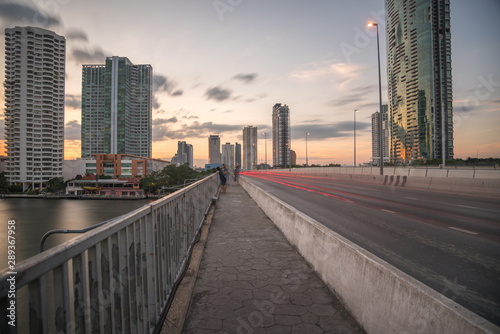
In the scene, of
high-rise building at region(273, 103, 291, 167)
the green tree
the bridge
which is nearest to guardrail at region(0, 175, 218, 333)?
the bridge

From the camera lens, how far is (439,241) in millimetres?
5742

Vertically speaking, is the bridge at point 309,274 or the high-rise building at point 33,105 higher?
the high-rise building at point 33,105

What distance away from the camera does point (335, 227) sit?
7195 millimetres

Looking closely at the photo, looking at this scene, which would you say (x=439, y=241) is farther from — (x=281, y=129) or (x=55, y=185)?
(x=55, y=185)

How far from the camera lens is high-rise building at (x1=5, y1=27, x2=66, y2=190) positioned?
14488 centimetres

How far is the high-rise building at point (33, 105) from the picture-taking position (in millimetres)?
144875

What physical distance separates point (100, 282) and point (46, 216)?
127 meters

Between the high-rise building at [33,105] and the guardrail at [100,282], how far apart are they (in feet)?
610

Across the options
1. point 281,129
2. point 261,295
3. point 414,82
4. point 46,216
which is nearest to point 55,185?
point 46,216

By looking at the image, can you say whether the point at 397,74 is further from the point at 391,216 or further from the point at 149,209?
the point at 149,209

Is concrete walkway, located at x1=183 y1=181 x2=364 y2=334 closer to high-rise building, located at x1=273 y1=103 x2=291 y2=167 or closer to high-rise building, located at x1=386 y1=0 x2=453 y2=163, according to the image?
high-rise building, located at x1=386 y1=0 x2=453 y2=163

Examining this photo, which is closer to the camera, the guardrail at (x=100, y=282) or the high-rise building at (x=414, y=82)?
the guardrail at (x=100, y=282)

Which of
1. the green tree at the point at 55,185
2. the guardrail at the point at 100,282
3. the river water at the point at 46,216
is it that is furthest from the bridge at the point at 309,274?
the green tree at the point at 55,185

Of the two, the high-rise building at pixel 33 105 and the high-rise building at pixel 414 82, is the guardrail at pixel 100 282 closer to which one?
the high-rise building at pixel 414 82
